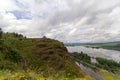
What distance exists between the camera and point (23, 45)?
9181 cm

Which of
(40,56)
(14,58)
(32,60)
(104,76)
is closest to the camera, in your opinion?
(14,58)

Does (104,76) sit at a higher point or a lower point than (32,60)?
lower

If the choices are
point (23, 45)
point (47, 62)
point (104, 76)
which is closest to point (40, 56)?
point (47, 62)

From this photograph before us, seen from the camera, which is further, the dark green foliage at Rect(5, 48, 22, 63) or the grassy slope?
the grassy slope

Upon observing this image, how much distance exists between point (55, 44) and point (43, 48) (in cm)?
555

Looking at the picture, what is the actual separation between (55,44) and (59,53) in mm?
4665

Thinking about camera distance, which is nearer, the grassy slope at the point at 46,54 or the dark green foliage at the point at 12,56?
the dark green foliage at the point at 12,56

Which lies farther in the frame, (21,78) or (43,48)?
(43,48)

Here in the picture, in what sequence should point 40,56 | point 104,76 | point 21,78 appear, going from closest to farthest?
point 21,78, point 40,56, point 104,76

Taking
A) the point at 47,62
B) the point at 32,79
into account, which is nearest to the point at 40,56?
the point at 47,62


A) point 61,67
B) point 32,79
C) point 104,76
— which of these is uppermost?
point 32,79

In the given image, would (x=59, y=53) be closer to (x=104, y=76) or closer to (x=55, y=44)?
(x=55, y=44)

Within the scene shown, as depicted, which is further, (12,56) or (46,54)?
(46,54)

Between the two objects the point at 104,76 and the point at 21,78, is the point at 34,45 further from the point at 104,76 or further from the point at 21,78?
the point at 21,78
